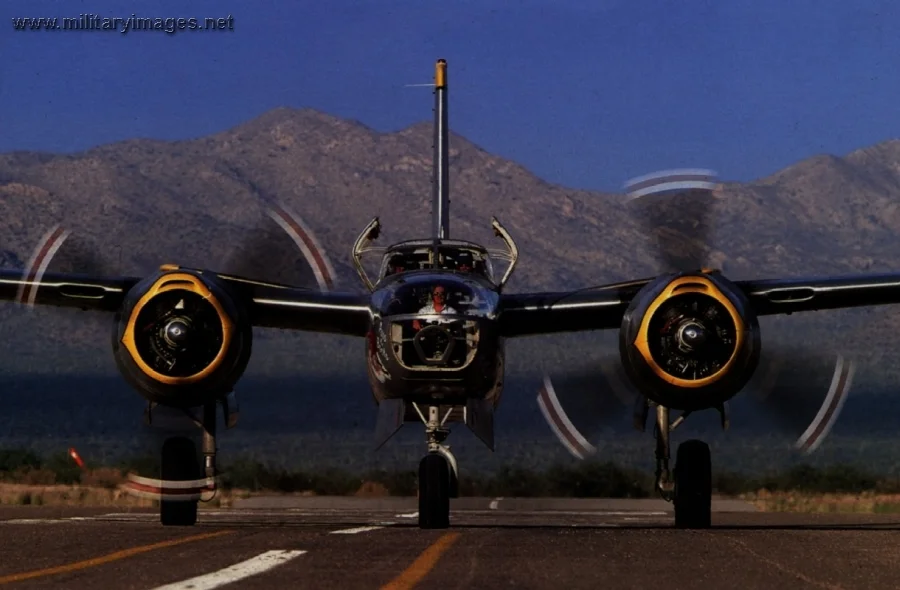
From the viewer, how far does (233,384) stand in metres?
23.9

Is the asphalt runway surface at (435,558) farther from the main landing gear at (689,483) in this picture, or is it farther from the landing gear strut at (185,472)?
the landing gear strut at (185,472)

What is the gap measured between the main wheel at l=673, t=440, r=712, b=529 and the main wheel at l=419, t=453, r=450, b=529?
3.47 m

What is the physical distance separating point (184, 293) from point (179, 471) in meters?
2.73

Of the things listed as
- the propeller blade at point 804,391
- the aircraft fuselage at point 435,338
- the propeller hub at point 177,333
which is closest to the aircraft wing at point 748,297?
the propeller blade at point 804,391

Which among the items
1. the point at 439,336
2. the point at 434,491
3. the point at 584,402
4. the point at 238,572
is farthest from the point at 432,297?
the point at 238,572

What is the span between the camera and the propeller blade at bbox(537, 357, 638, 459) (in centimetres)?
2658

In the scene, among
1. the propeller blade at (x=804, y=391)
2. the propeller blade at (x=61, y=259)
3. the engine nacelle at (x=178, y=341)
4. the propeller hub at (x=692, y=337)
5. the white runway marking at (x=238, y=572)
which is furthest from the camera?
the propeller blade at (x=804, y=391)

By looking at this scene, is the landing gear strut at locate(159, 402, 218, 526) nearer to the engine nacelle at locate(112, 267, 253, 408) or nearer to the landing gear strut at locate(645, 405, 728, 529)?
the engine nacelle at locate(112, 267, 253, 408)

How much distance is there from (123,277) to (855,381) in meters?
10.3

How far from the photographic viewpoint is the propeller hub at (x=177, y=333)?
23188 mm

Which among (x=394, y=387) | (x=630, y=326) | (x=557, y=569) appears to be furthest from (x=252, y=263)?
(x=557, y=569)

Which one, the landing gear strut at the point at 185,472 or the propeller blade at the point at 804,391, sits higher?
the propeller blade at the point at 804,391

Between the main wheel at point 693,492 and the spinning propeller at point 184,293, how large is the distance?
18.8 feet

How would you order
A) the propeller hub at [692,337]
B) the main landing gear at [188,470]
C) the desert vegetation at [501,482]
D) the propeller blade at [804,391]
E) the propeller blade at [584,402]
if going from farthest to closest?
the desert vegetation at [501,482]
the propeller blade at [584,402]
the propeller blade at [804,391]
the main landing gear at [188,470]
the propeller hub at [692,337]
